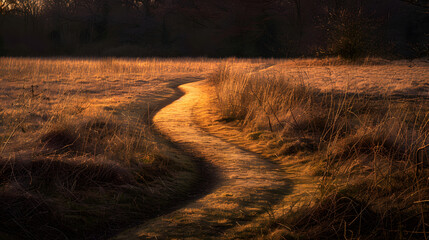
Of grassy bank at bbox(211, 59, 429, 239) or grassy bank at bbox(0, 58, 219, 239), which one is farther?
grassy bank at bbox(0, 58, 219, 239)

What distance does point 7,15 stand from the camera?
127 ft

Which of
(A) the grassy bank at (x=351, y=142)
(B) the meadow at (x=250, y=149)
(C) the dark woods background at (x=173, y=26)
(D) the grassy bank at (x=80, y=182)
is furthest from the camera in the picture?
(C) the dark woods background at (x=173, y=26)

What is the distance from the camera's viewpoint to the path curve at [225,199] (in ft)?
12.6

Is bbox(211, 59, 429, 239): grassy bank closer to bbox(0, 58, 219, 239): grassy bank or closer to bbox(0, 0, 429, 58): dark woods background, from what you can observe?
bbox(0, 58, 219, 239): grassy bank

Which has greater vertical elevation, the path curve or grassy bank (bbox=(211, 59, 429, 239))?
grassy bank (bbox=(211, 59, 429, 239))

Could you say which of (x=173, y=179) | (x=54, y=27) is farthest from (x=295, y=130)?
(x=54, y=27)

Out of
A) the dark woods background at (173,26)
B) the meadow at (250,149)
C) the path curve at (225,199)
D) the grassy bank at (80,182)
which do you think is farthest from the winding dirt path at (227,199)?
the dark woods background at (173,26)

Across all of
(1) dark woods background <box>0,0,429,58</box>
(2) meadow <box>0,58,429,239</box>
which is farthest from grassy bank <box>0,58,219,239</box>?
(1) dark woods background <box>0,0,429,58</box>

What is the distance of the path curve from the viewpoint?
12.6 feet

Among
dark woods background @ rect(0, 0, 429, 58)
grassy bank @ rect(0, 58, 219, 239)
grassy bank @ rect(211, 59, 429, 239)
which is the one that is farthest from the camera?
dark woods background @ rect(0, 0, 429, 58)

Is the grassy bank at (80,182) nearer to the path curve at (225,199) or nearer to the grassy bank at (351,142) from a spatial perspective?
the path curve at (225,199)

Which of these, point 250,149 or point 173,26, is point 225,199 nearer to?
point 250,149

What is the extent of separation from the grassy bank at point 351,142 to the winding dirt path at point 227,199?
0.49 meters

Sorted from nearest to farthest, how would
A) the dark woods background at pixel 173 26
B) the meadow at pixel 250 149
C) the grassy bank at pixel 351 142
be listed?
the grassy bank at pixel 351 142 → the meadow at pixel 250 149 → the dark woods background at pixel 173 26
